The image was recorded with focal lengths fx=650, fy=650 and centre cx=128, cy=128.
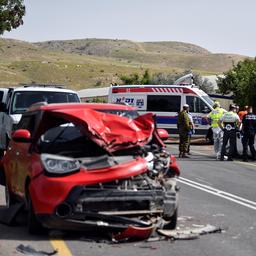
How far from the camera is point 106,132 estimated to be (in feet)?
26.9

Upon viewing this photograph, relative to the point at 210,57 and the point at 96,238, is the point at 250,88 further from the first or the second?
the point at 210,57

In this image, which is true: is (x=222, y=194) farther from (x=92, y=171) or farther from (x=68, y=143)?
(x=92, y=171)

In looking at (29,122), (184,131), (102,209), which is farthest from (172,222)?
(184,131)

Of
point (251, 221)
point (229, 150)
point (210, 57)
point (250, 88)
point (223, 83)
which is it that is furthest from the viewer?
point (210, 57)

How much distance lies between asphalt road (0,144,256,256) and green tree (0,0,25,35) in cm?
2134

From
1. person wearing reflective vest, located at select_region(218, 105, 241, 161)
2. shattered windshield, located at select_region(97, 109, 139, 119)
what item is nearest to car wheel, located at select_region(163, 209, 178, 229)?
shattered windshield, located at select_region(97, 109, 139, 119)

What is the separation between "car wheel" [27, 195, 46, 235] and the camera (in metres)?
7.87

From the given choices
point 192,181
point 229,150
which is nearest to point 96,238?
point 192,181

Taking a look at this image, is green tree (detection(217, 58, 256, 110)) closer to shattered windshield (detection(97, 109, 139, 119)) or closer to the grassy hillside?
shattered windshield (detection(97, 109, 139, 119))

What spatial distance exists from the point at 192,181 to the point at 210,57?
16606 cm

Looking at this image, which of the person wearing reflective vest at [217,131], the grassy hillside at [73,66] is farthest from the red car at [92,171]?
the grassy hillside at [73,66]

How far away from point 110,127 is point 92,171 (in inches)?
38.6

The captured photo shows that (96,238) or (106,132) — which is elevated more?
(106,132)

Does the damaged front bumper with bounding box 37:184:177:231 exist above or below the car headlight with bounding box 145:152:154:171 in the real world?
below
